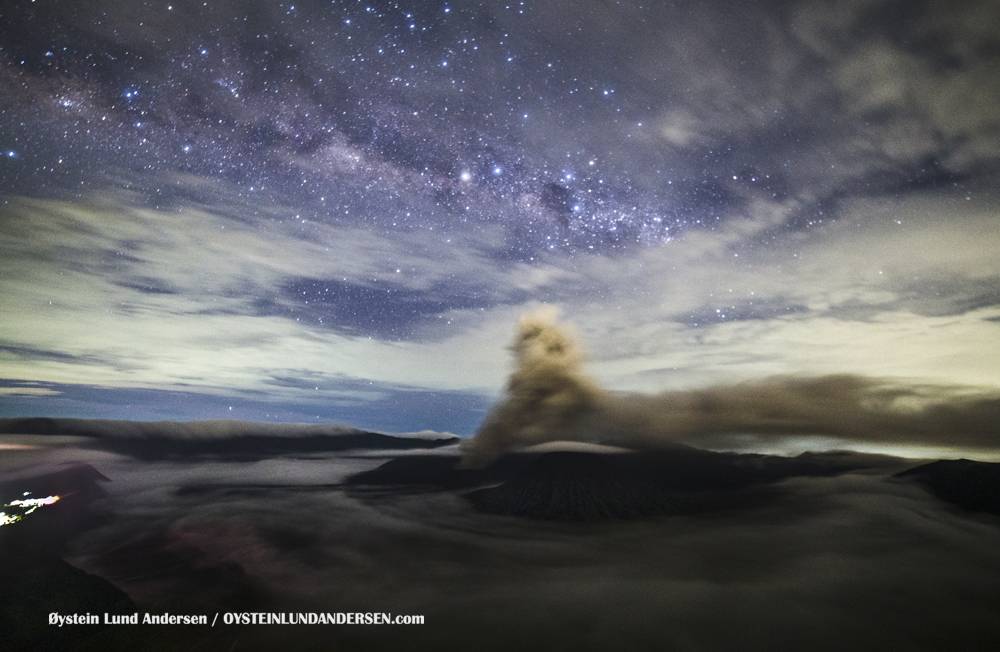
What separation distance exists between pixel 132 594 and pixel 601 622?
244 feet

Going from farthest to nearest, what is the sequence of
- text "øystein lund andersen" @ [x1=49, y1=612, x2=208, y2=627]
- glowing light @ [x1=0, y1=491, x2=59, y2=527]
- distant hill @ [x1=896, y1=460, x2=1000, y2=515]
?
distant hill @ [x1=896, y1=460, x2=1000, y2=515] < glowing light @ [x1=0, y1=491, x2=59, y2=527] < text "øystein lund andersen" @ [x1=49, y1=612, x2=208, y2=627]

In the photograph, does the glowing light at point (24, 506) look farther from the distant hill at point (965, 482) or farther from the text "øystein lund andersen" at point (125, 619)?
the distant hill at point (965, 482)

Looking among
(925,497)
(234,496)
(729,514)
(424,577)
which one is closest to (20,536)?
(424,577)

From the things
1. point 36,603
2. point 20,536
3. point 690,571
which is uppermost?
point 36,603

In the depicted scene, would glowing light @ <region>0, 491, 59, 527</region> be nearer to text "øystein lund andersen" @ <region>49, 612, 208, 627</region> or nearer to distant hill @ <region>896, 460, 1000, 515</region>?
text "øystein lund andersen" @ <region>49, 612, 208, 627</region>

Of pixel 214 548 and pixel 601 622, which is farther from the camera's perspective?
pixel 214 548

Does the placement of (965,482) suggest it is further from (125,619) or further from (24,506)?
(24,506)

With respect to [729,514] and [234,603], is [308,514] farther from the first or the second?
[729,514]

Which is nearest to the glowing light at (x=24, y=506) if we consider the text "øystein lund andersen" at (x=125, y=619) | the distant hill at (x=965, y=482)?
the text "øystein lund andersen" at (x=125, y=619)

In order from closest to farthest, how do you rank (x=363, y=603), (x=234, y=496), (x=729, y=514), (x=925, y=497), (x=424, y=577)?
(x=363, y=603), (x=424, y=577), (x=729, y=514), (x=925, y=497), (x=234, y=496)

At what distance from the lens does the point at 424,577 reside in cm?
8744

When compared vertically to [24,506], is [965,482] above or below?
below

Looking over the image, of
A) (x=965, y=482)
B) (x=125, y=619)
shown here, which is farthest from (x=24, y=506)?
(x=965, y=482)

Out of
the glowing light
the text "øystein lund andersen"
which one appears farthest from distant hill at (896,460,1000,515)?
the glowing light
